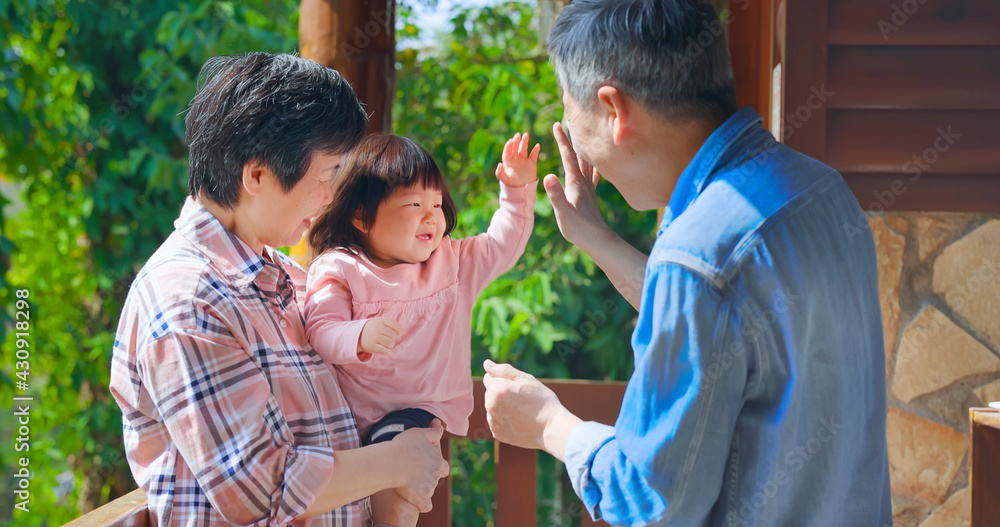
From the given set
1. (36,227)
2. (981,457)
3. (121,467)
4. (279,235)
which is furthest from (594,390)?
(36,227)

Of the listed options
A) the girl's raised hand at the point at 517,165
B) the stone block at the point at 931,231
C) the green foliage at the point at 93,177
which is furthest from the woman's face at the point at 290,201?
the green foliage at the point at 93,177

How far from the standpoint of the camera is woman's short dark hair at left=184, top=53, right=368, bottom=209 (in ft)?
4.14

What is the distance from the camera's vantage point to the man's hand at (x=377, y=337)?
140cm

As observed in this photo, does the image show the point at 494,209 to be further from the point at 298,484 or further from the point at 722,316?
the point at 722,316

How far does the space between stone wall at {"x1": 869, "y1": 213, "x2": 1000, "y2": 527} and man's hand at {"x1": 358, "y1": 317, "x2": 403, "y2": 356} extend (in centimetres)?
155

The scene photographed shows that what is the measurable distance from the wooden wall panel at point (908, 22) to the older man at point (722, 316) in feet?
4.06

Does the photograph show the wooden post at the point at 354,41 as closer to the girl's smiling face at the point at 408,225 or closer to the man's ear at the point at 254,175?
the girl's smiling face at the point at 408,225

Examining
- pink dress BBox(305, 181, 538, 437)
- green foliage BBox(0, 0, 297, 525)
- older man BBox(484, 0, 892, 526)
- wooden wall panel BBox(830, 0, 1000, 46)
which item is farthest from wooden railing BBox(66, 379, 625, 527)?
green foliage BBox(0, 0, 297, 525)

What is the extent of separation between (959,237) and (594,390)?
1.16 meters

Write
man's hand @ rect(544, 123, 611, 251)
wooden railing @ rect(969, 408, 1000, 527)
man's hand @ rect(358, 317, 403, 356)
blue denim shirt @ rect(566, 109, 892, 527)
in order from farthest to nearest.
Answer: man's hand @ rect(544, 123, 611, 251), wooden railing @ rect(969, 408, 1000, 527), man's hand @ rect(358, 317, 403, 356), blue denim shirt @ rect(566, 109, 892, 527)

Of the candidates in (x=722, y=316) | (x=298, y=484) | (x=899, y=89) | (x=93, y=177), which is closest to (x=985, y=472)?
(x=722, y=316)

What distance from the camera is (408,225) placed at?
1626 mm

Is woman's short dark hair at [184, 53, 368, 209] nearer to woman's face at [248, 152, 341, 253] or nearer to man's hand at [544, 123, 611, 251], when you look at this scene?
woman's face at [248, 152, 341, 253]

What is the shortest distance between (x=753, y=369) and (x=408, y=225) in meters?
0.86
